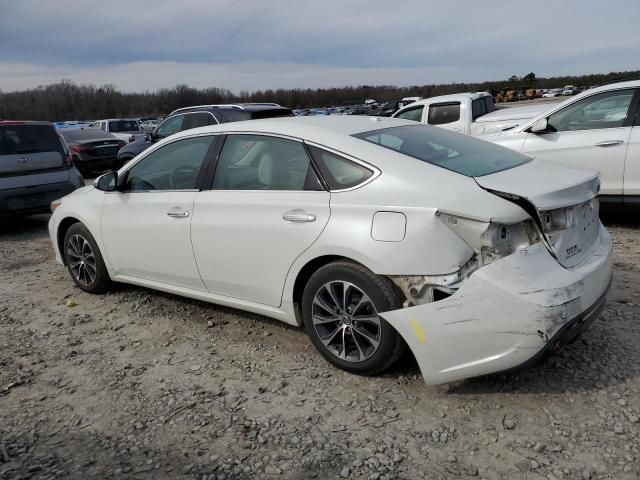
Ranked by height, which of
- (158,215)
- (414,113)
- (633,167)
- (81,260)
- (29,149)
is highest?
(414,113)

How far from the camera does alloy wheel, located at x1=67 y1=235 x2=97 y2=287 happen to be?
16.1 ft

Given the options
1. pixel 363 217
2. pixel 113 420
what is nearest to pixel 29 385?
pixel 113 420

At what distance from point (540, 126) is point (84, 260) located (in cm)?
545

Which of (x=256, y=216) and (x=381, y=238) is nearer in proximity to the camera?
(x=381, y=238)

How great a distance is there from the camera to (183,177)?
13.4 ft

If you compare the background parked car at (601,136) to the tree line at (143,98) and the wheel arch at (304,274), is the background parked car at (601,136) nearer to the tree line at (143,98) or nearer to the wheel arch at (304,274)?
the wheel arch at (304,274)

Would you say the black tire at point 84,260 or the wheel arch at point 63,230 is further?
the wheel arch at point 63,230

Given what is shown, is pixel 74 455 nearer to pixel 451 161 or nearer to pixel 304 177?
pixel 304 177

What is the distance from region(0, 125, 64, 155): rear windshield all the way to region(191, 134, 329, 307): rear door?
5.42 m

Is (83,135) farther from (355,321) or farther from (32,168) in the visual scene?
(355,321)

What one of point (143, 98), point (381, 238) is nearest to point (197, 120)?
point (381, 238)

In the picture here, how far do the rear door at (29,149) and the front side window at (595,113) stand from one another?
7.18 metres

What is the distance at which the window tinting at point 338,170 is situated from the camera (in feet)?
10.2

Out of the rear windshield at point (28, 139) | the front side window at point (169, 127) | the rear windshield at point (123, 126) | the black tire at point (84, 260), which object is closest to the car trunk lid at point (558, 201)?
the black tire at point (84, 260)
